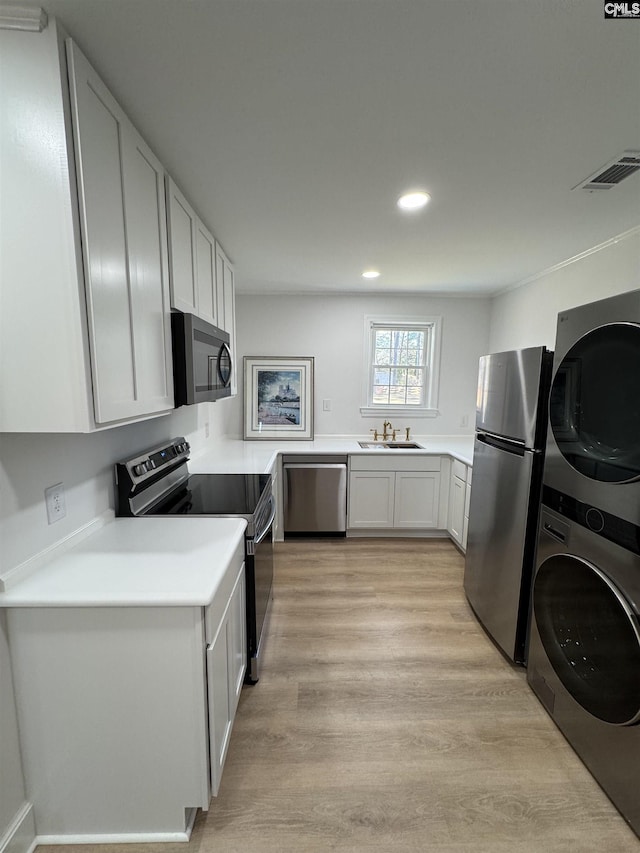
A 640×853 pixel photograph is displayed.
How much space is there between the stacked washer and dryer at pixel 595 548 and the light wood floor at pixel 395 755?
0.67 ft

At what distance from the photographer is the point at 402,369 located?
3914 mm

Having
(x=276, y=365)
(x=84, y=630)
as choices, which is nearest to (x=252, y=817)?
(x=84, y=630)

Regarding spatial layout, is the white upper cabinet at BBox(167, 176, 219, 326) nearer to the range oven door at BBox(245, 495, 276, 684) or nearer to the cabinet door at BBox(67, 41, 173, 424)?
the cabinet door at BBox(67, 41, 173, 424)

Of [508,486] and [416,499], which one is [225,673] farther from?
[416,499]

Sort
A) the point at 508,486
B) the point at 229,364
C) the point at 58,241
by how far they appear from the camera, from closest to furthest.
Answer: the point at 58,241, the point at 508,486, the point at 229,364

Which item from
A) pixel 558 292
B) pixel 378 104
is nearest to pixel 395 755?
pixel 378 104

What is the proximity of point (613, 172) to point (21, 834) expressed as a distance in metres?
3.25

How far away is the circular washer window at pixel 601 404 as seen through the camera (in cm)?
121

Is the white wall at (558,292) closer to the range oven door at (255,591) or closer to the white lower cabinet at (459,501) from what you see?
the white lower cabinet at (459,501)

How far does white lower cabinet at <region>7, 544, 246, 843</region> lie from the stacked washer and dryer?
142cm

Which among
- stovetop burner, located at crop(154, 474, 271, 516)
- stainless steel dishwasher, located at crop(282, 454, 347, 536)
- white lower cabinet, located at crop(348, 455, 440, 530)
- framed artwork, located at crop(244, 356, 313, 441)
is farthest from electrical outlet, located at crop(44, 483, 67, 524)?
framed artwork, located at crop(244, 356, 313, 441)

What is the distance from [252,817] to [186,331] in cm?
190

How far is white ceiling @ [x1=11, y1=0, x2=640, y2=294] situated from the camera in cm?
88

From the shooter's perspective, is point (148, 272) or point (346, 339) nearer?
point (148, 272)
